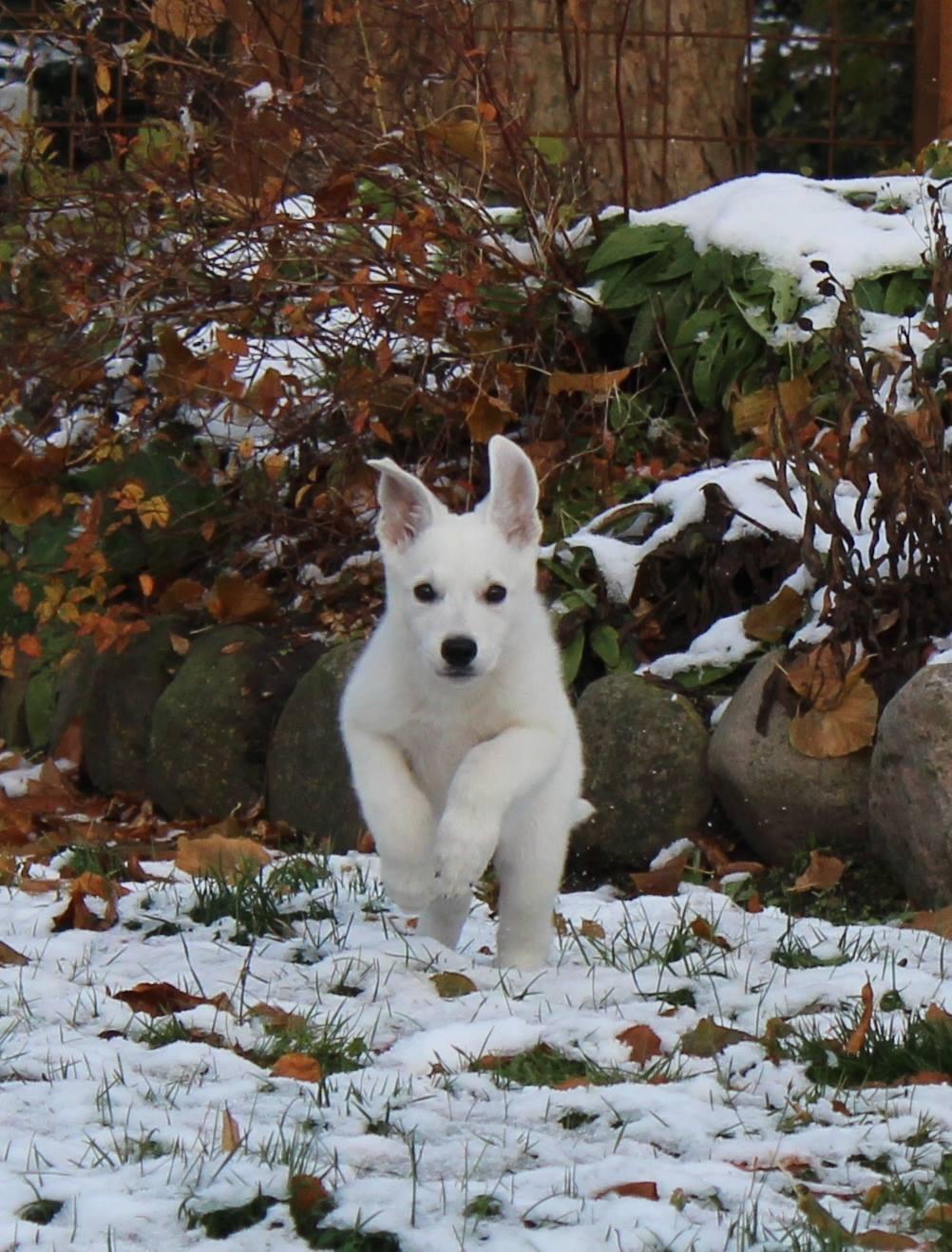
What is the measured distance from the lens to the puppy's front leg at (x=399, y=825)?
452 centimetres

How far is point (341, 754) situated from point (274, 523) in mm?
1423

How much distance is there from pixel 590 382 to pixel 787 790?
91.8 inches

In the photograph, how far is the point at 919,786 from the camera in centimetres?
557

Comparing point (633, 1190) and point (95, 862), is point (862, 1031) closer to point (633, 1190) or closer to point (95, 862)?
point (633, 1190)

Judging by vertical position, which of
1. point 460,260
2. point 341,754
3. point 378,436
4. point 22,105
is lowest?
point 341,754

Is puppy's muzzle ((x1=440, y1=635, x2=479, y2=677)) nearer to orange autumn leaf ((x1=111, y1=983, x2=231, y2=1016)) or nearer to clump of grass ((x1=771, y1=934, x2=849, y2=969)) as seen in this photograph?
orange autumn leaf ((x1=111, y1=983, x2=231, y2=1016))

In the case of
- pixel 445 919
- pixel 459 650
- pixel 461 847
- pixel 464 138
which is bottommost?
pixel 445 919

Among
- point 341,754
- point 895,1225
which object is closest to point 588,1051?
point 895,1225

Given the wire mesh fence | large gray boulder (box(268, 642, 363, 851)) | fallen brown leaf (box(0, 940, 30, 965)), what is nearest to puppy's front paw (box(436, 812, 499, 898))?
fallen brown leaf (box(0, 940, 30, 965))

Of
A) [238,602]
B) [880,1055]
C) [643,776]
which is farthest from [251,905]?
[238,602]

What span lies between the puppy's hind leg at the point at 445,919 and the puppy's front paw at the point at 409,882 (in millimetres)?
292

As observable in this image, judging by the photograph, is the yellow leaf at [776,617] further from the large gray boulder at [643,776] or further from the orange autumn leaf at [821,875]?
the orange autumn leaf at [821,875]

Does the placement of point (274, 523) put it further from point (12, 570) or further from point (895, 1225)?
point (895, 1225)

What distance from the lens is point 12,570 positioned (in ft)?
28.7
